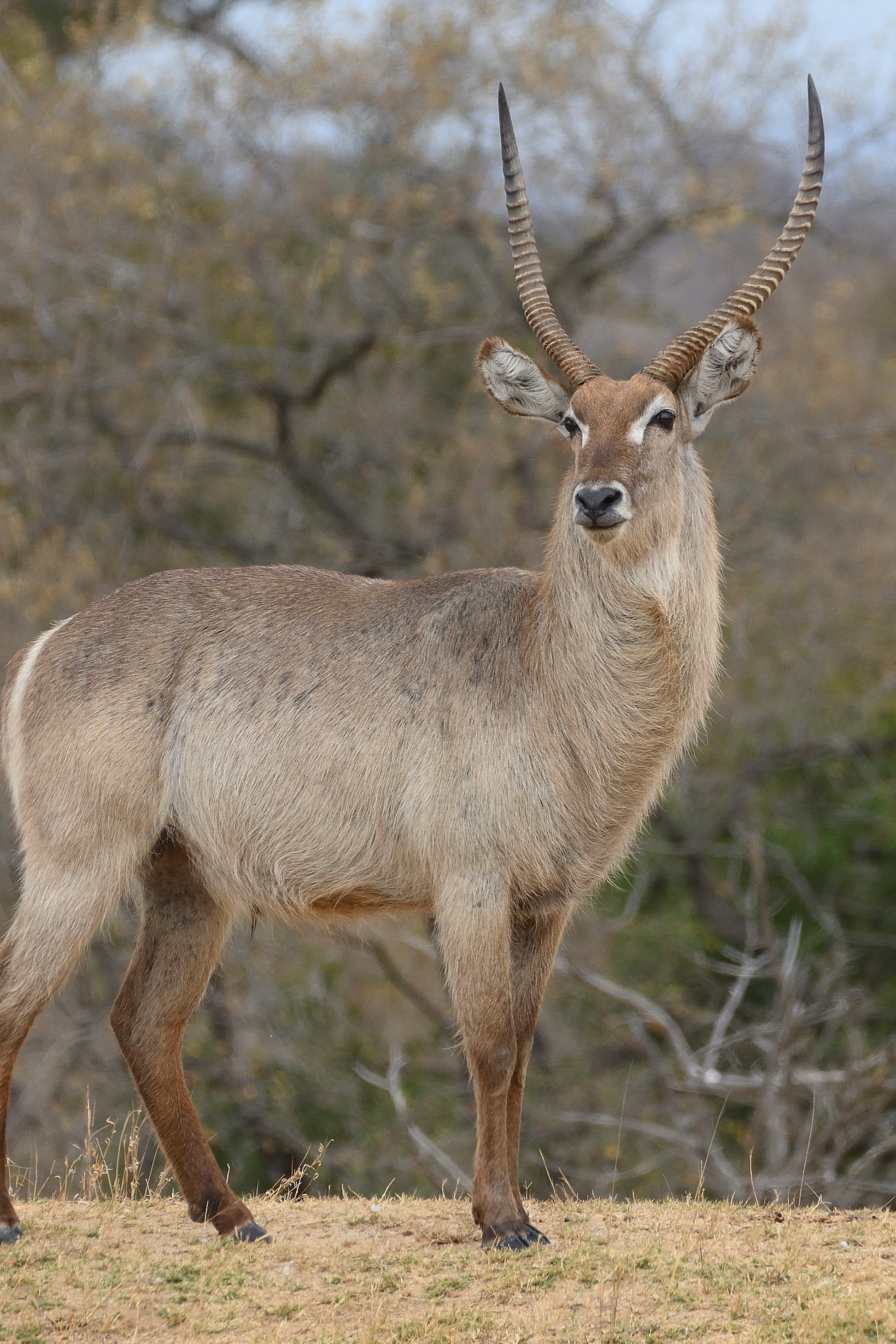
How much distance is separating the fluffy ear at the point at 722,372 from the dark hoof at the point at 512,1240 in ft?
10.0

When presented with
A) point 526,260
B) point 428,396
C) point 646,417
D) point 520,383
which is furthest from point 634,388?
point 428,396

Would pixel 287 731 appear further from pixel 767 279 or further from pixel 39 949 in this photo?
pixel 767 279

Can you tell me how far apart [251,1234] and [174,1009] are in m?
0.92

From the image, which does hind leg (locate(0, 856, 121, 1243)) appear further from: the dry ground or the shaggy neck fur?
the shaggy neck fur

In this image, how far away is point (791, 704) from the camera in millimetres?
17875

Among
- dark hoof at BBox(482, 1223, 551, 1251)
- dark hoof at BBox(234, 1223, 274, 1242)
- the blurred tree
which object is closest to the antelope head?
dark hoof at BBox(482, 1223, 551, 1251)

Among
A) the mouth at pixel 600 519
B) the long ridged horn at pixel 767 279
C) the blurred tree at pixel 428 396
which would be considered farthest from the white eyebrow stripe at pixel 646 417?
the blurred tree at pixel 428 396

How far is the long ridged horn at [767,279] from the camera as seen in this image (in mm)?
6168

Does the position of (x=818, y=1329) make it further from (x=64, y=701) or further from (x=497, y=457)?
(x=497, y=457)

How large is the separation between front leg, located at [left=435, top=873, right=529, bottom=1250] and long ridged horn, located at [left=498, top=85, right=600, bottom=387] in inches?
84.0

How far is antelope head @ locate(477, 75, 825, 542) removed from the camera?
19.0ft

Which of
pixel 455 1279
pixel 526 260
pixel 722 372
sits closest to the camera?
pixel 455 1279

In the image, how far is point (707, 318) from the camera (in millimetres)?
6434

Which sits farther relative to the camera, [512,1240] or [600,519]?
[512,1240]
